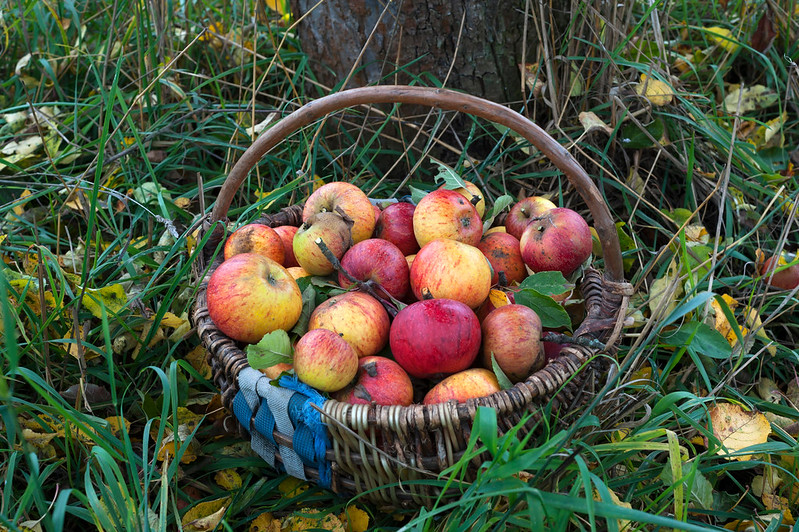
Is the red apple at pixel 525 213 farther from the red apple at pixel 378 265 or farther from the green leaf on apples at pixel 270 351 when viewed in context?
the green leaf on apples at pixel 270 351

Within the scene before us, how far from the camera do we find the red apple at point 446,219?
1.83 meters

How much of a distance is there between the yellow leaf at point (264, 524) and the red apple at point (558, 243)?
3.28 ft

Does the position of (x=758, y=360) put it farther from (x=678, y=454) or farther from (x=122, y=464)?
(x=122, y=464)

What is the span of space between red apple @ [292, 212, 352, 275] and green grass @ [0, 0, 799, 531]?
1.09 ft

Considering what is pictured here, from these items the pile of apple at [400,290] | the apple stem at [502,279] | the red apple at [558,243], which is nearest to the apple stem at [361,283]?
the pile of apple at [400,290]

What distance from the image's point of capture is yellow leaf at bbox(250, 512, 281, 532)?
150 centimetres

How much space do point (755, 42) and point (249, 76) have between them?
93.6 inches

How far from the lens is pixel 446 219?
182 cm

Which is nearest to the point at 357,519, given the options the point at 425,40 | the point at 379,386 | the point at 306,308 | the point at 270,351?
the point at 379,386

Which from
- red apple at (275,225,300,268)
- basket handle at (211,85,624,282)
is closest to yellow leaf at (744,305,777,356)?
basket handle at (211,85,624,282)

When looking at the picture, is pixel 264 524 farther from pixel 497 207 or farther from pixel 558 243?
pixel 497 207

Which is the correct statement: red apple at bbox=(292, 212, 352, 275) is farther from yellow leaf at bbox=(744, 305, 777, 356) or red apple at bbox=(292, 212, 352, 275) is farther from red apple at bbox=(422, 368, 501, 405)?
yellow leaf at bbox=(744, 305, 777, 356)

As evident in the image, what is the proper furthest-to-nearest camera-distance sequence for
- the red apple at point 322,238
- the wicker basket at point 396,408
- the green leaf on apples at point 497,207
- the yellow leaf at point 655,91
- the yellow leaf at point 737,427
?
the yellow leaf at point 655,91 → the green leaf on apples at point 497,207 → the red apple at point 322,238 → the yellow leaf at point 737,427 → the wicker basket at point 396,408

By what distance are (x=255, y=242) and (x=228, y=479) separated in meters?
0.68
